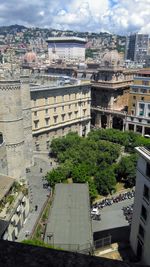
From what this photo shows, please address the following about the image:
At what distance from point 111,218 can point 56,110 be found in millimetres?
33850

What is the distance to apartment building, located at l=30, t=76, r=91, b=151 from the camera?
5884 centimetres

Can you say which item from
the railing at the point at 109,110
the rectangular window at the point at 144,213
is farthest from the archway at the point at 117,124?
the rectangular window at the point at 144,213

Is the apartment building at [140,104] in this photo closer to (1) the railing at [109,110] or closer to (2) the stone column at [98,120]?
(1) the railing at [109,110]

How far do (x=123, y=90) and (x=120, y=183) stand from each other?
4646 centimetres

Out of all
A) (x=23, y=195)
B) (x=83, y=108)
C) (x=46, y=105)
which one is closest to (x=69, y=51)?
(x=83, y=108)

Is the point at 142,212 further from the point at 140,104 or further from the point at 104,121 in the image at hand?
the point at 104,121

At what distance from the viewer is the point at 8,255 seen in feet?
12.7

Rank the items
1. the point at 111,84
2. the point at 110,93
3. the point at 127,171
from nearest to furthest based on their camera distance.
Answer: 1. the point at 127,171
2. the point at 111,84
3. the point at 110,93

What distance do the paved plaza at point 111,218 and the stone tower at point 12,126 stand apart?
13712 millimetres

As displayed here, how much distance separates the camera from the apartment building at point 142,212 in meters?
25.7

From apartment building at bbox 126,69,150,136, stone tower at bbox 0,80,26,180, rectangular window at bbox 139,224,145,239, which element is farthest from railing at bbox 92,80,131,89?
rectangular window at bbox 139,224,145,239

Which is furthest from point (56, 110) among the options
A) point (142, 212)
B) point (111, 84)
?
point (142, 212)

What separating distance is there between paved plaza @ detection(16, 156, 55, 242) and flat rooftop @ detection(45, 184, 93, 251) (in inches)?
204

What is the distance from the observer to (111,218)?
35.2 m
